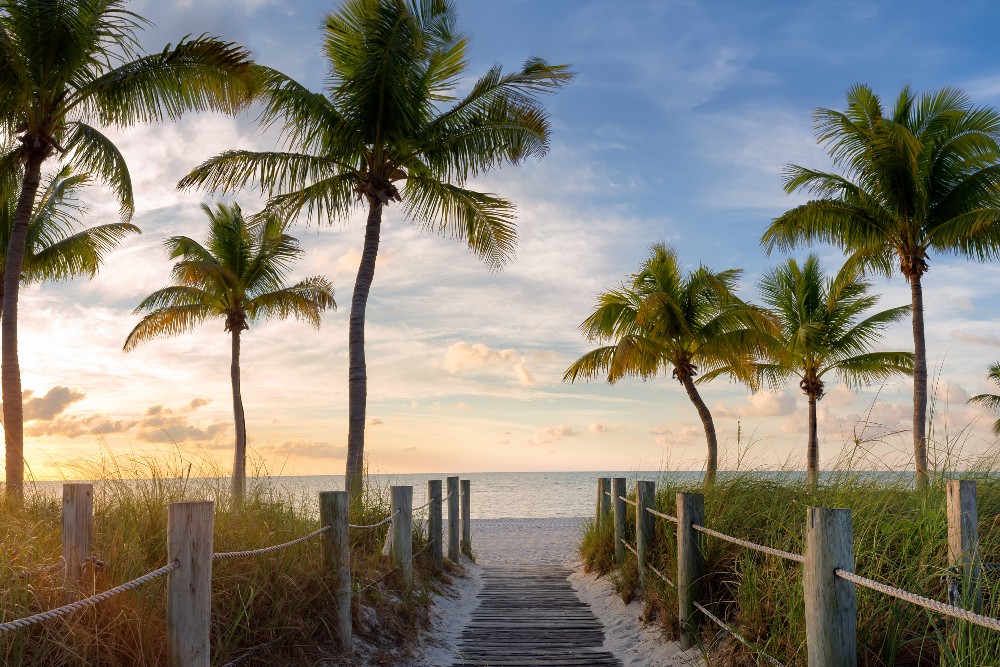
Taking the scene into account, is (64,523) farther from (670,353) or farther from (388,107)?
(670,353)

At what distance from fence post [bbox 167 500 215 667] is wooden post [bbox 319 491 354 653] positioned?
6.06ft

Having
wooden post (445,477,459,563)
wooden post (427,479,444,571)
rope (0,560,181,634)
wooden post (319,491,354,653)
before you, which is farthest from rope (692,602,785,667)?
wooden post (445,477,459,563)

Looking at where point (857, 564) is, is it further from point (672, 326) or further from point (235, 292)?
point (235, 292)

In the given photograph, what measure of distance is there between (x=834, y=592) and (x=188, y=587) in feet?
10.7

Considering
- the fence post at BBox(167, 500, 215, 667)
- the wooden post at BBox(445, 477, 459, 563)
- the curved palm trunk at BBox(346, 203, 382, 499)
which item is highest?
the curved palm trunk at BBox(346, 203, 382, 499)

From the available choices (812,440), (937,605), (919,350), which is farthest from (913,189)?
(937,605)

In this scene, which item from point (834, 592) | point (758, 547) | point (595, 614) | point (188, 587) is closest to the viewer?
point (834, 592)

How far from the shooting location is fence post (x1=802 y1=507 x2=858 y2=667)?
3.91 meters

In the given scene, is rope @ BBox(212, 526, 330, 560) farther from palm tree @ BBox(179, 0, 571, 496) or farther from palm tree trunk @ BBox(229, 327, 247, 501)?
palm tree trunk @ BBox(229, 327, 247, 501)

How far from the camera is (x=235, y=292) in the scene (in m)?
23.1

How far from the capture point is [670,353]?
19.2 m

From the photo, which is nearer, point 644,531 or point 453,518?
point 644,531

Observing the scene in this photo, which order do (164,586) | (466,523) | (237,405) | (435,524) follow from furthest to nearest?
1. (237,405)
2. (466,523)
3. (435,524)
4. (164,586)

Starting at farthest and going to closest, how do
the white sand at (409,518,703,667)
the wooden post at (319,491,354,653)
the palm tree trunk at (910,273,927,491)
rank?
the palm tree trunk at (910,273,927,491), the white sand at (409,518,703,667), the wooden post at (319,491,354,653)
